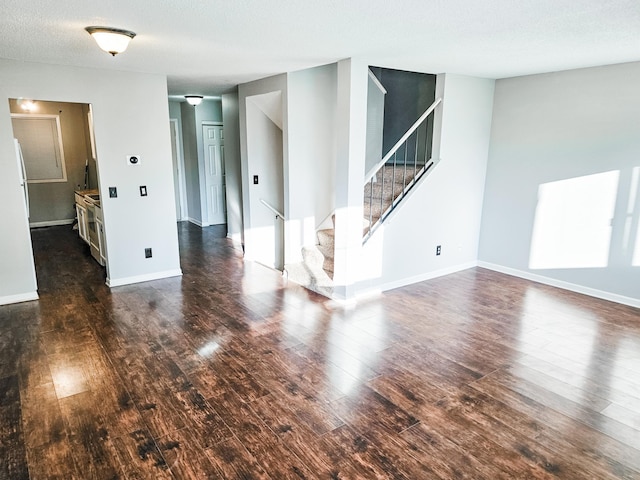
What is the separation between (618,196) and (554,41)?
1948mm

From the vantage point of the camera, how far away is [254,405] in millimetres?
2562

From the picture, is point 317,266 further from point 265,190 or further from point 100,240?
point 100,240

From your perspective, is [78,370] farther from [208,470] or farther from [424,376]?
[424,376]

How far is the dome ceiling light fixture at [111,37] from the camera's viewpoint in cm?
270

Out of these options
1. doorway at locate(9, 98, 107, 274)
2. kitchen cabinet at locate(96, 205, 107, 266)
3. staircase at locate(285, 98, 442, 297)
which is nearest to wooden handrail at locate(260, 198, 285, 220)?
staircase at locate(285, 98, 442, 297)

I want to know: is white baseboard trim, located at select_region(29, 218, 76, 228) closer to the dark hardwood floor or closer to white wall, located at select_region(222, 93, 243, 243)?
white wall, located at select_region(222, 93, 243, 243)

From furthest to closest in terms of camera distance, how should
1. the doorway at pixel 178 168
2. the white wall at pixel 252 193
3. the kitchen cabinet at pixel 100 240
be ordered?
the doorway at pixel 178 168
the white wall at pixel 252 193
the kitchen cabinet at pixel 100 240

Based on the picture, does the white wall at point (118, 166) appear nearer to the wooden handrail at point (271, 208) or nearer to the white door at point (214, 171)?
the wooden handrail at point (271, 208)

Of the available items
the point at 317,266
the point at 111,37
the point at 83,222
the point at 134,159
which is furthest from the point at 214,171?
the point at 111,37

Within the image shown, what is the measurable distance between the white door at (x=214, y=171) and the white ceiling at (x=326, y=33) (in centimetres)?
364

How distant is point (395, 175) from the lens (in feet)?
18.0

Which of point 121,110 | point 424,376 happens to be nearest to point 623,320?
point 424,376

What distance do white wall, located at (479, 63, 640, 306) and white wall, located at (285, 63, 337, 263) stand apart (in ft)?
6.76

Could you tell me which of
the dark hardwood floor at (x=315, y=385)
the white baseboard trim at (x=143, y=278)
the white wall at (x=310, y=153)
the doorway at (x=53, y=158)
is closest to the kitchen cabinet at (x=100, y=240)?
the white baseboard trim at (x=143, y=278)
